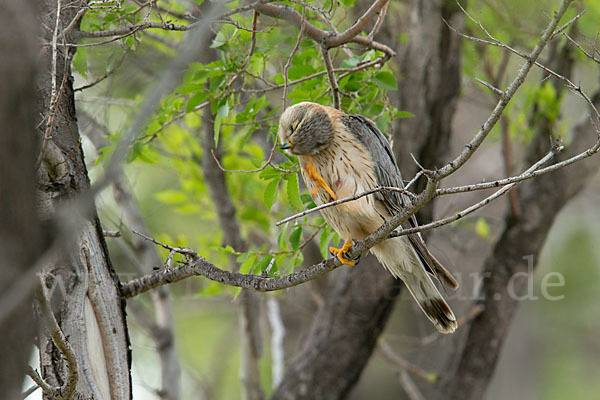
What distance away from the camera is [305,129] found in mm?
3402

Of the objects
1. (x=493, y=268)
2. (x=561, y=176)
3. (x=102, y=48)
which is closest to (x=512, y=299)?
(x=493, y=268)

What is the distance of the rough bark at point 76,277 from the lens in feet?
8.18

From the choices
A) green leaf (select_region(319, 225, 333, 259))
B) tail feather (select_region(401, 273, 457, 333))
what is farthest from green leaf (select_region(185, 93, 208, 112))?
→ tail feather (select_region(401, 273, 457, 333))

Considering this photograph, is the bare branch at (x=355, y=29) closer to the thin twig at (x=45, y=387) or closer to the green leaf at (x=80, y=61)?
the green leaf at (x=80, y=61)

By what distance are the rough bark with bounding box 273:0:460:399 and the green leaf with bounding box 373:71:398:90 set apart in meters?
1.55

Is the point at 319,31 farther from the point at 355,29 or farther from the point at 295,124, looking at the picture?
the point at 295,124

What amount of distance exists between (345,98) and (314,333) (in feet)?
7.11

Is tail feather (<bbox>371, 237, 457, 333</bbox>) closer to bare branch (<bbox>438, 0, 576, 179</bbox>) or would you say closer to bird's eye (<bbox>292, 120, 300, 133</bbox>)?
bird's eye (<bbox>292, 120, 300, 133</bbox>)

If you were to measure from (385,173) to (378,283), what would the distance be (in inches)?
67.8

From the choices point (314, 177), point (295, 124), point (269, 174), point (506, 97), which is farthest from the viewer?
point (314, 177)

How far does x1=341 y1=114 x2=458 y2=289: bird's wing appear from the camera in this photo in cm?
352

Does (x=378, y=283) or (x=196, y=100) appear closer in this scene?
(x=196, y=100)

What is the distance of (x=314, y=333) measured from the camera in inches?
205

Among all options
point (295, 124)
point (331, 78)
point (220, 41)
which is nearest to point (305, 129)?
point (295, 124)
